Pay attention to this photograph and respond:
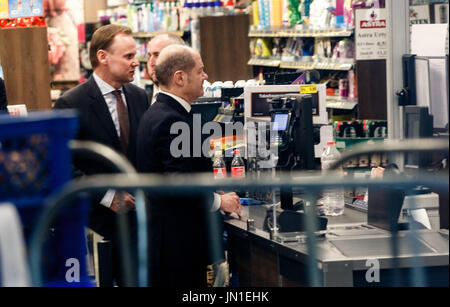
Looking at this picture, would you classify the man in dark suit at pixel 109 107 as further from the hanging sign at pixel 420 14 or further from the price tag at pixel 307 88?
the hanging sign at pixel 420 14

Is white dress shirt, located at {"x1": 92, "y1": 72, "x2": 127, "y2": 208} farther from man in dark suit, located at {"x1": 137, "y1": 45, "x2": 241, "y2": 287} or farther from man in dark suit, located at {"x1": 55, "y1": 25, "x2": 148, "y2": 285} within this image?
man in dark suit, located at {"x1": 137, "y1": 45, "x2": 241, "y2": 287}

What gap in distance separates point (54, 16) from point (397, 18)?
8694 millimetres

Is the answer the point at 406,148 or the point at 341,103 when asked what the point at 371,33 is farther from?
the point at 406,148

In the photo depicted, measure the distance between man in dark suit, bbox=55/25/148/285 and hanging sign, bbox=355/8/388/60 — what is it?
2462 millimetres

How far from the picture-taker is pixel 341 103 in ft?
25.3

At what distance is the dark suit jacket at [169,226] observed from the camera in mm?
3875

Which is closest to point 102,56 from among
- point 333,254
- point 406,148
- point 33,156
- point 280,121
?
point 280,121

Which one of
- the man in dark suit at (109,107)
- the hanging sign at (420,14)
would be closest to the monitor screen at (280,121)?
the man in dark suit at (109,107)

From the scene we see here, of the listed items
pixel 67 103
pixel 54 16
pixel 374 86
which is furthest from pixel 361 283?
pixel 54 16

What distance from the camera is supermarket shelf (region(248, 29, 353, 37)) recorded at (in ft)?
24.5

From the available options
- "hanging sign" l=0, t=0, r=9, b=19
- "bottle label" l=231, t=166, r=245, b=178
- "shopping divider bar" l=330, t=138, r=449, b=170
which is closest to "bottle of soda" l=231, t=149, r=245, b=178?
"bottle label" l=231, t=166, r=245, b=178

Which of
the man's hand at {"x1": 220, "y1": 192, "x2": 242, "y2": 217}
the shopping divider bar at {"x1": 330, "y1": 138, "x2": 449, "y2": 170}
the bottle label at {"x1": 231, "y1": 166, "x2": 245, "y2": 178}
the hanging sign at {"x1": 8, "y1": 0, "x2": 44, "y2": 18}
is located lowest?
the man's hand at {"x1": 220, "y1": 192, "x2": 242, "y2": 217}

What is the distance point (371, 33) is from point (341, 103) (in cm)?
113
